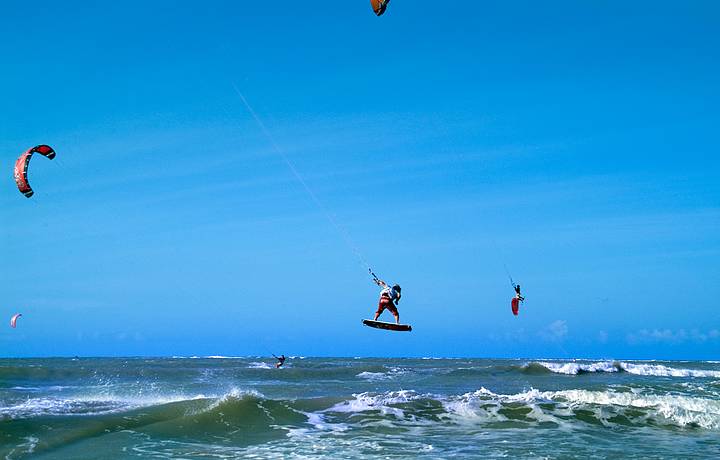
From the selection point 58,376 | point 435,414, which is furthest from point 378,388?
point 58,376

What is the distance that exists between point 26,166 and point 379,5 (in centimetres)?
1036

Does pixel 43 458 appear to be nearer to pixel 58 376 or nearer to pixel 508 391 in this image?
pixel 508 391

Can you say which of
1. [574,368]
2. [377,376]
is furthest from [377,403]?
[574,368]

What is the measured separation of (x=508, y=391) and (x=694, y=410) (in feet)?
27.0

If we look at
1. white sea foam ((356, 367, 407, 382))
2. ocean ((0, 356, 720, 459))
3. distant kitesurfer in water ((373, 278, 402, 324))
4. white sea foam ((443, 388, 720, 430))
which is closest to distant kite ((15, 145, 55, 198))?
ocean ((0, 356, 720, 459))

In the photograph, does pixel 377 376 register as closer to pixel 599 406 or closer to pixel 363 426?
pixel 599 406

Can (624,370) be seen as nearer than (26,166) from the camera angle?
No

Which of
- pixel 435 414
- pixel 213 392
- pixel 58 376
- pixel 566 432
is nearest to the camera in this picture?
pixel 566 432

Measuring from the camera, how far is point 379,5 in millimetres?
11766

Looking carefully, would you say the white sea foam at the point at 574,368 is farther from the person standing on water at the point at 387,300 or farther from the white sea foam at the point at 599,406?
the person standing on water at the point at 387,300

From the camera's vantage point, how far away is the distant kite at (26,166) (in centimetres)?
1595

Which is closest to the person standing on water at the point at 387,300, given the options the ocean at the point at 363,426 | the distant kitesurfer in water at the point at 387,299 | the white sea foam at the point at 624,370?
the distant kitesurfer in water at the point at 387,299

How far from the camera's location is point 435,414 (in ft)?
60.4

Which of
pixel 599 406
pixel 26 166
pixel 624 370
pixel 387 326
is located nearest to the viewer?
pixel 26 166
